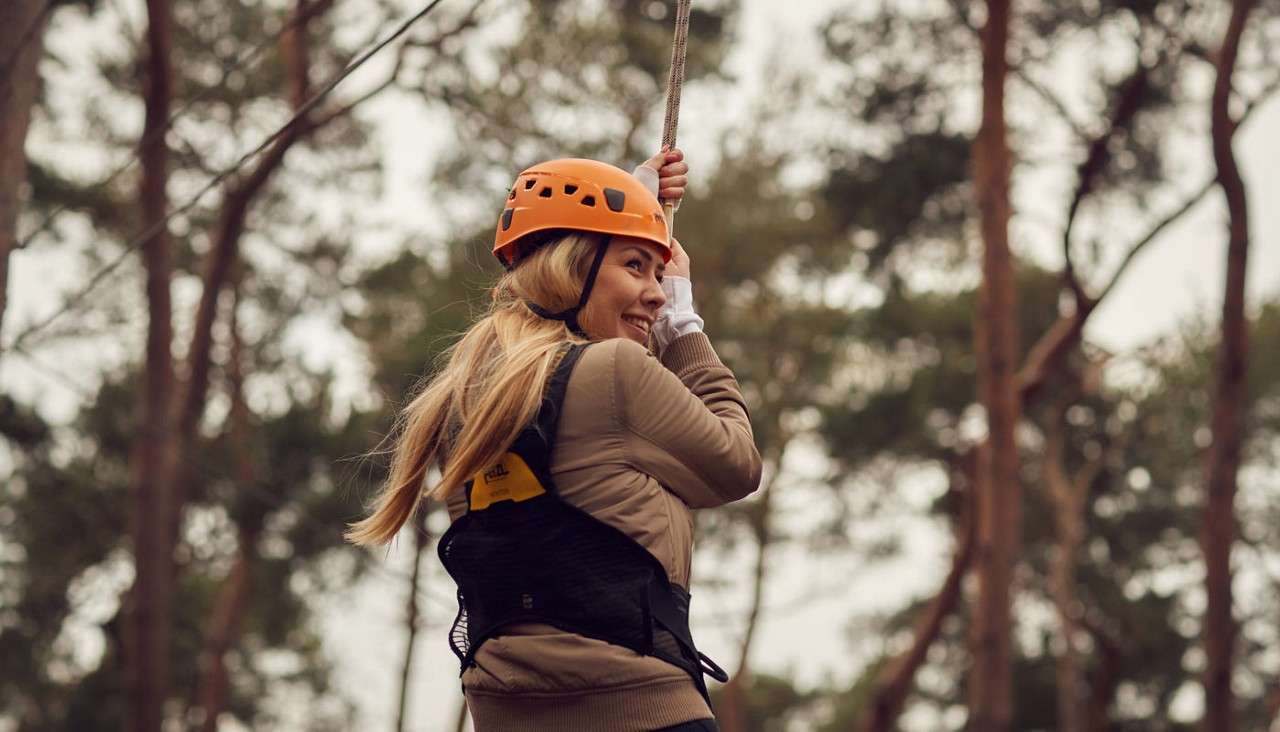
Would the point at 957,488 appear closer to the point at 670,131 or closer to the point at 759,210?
the point at 759,210

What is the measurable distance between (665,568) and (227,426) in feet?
61.0

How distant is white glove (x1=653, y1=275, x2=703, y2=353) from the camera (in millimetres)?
3027

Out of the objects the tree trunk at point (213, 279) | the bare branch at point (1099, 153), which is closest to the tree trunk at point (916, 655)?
the bare branch at point (1099, 153)

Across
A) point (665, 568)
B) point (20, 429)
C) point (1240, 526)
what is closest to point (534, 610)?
point (665, 568)

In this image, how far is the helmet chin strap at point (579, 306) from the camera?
293 centimetres

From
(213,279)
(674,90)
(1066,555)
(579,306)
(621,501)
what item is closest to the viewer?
(621,501)

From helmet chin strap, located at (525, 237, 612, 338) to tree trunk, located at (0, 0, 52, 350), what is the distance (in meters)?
3.08

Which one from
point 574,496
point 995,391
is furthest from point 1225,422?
point 574,496

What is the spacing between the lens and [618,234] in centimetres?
295

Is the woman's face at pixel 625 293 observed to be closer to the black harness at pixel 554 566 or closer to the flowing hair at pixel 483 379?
the flowing hair at pixel 483 379

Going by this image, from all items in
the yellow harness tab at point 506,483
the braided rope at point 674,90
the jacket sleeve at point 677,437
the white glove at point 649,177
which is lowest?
the yellow harness tab at point 506,483

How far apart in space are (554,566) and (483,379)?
368 millimetres

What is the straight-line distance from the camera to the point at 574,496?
266 centimetres

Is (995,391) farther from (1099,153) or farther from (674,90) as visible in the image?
(674,90)
